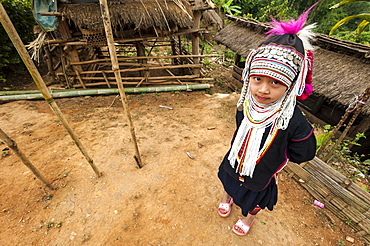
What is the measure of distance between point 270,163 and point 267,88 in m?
0.75

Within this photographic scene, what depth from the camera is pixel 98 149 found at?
148 inches

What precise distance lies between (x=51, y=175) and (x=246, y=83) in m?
3.49

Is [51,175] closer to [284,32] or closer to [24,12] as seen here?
[284,32]

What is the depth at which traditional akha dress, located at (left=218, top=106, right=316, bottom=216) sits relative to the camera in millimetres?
1419

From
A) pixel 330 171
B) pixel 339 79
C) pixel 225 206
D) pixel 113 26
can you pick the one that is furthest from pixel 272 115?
pixel 113 26

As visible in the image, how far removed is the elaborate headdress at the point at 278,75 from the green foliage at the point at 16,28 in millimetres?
9319

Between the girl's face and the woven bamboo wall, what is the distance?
7.45ft

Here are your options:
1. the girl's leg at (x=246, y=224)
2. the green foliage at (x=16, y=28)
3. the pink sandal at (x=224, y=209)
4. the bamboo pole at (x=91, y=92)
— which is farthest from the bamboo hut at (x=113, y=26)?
the girl's leg at (x=246, y=224)

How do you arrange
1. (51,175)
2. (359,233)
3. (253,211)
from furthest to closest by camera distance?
(51,175), (359,233), (253,211)

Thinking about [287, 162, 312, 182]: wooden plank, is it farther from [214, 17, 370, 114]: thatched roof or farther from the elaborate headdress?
[214, 17, 370, 114]: thatched roof

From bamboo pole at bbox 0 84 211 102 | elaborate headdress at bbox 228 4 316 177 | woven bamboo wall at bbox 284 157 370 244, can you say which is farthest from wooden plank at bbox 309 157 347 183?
bamboo pole at bbox 0 84 211 102

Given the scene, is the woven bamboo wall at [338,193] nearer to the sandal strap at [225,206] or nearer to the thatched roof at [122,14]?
the sandal strap at [225,206]

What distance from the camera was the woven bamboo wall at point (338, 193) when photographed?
239 centimetres

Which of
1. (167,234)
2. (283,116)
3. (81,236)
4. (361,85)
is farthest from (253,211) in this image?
(361,85)
